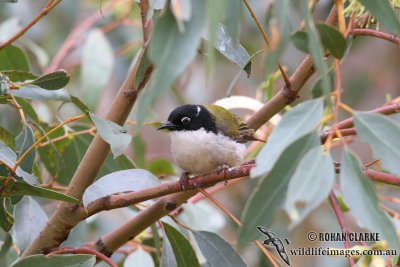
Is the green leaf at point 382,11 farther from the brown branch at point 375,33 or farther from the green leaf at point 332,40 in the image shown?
the brown branch at point 375,33

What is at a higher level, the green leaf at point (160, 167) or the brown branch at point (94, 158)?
the brown branch at point (94, 158)

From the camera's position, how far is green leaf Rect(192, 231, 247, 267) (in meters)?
2.61

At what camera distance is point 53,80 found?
8.06ft

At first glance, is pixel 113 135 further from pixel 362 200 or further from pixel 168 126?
pixel 168 126

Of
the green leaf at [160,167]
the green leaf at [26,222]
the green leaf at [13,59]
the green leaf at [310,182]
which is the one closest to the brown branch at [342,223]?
the green leaf at [310,182]

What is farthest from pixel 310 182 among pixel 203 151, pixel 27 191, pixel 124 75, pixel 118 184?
pixel 124 75

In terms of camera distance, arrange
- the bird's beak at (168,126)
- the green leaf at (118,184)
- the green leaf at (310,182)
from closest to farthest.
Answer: the green leaf at (310,182) → the green leaf at (118,184) → the bird's beak at (168,126)

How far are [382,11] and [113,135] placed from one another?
91 cm

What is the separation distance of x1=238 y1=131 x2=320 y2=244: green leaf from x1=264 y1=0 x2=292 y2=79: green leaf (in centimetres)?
21

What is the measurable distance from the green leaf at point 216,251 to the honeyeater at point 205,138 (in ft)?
2.02

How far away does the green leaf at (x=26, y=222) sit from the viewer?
2697 millimetres

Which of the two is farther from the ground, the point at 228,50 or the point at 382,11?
the point at 382,11

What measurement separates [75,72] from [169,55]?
4.32 metres

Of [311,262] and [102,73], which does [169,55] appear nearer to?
[102,73]
